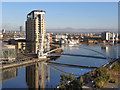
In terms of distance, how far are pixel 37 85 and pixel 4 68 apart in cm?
217

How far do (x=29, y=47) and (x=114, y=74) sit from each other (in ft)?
23.3

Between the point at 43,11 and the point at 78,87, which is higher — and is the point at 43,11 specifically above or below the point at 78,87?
above

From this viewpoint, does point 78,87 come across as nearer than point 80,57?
Yes

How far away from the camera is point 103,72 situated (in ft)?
12.6

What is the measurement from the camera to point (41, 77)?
4738 mm

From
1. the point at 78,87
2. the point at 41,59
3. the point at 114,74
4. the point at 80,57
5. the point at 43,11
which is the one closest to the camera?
the point at 78,87

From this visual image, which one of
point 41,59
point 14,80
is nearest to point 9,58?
point 41,59

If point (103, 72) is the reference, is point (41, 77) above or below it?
below

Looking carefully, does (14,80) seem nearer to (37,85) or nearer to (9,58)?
(37,85)

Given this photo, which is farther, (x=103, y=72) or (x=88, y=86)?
(x=103, y=72)

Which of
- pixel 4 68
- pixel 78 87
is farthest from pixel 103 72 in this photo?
pixel 4 68

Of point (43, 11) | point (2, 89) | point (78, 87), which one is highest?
point (43, 11)

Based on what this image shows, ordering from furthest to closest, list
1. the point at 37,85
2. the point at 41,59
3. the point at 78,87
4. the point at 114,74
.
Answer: the point at 41,59
the point at 114,74
the point at 37,85
the point at 78,87

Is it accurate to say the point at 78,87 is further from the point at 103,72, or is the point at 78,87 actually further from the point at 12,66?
the point at 12,66
